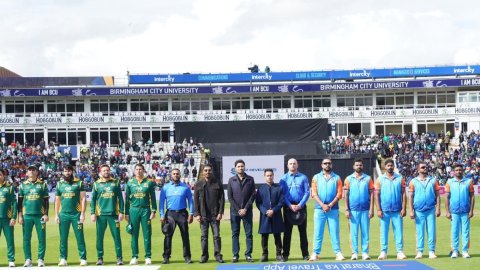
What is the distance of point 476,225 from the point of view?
22.9 metres

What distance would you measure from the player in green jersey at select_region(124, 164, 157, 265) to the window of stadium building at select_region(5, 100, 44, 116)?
1847 inches

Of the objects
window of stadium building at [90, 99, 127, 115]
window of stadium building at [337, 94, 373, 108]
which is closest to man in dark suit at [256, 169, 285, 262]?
window of stadium building at [337, 94, 373, 108]

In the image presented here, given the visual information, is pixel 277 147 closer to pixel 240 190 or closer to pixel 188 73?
pixel 188 73

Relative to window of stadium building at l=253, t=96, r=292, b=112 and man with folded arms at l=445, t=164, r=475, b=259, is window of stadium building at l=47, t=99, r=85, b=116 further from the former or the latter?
man with folded arms at l=445, t=164, r=475, b=259

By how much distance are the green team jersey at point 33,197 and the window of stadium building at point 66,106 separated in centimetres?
4575

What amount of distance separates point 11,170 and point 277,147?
57.1 feet

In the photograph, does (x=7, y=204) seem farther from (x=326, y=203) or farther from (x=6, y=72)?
(x=6, y=72)

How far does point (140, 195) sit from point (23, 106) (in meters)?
47.4

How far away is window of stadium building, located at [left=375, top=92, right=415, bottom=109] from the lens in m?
59.1

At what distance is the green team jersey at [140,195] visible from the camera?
14.1 meters

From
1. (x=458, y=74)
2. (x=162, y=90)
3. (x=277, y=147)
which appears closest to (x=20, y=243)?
(x=277, y=147)

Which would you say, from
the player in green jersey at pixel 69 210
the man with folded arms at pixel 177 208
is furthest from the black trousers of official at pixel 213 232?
the player in green jersey at pixel 69 210

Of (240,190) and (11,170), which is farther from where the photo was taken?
→ (11,170)

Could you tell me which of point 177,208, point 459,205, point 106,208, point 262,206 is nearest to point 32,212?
point 106,208
